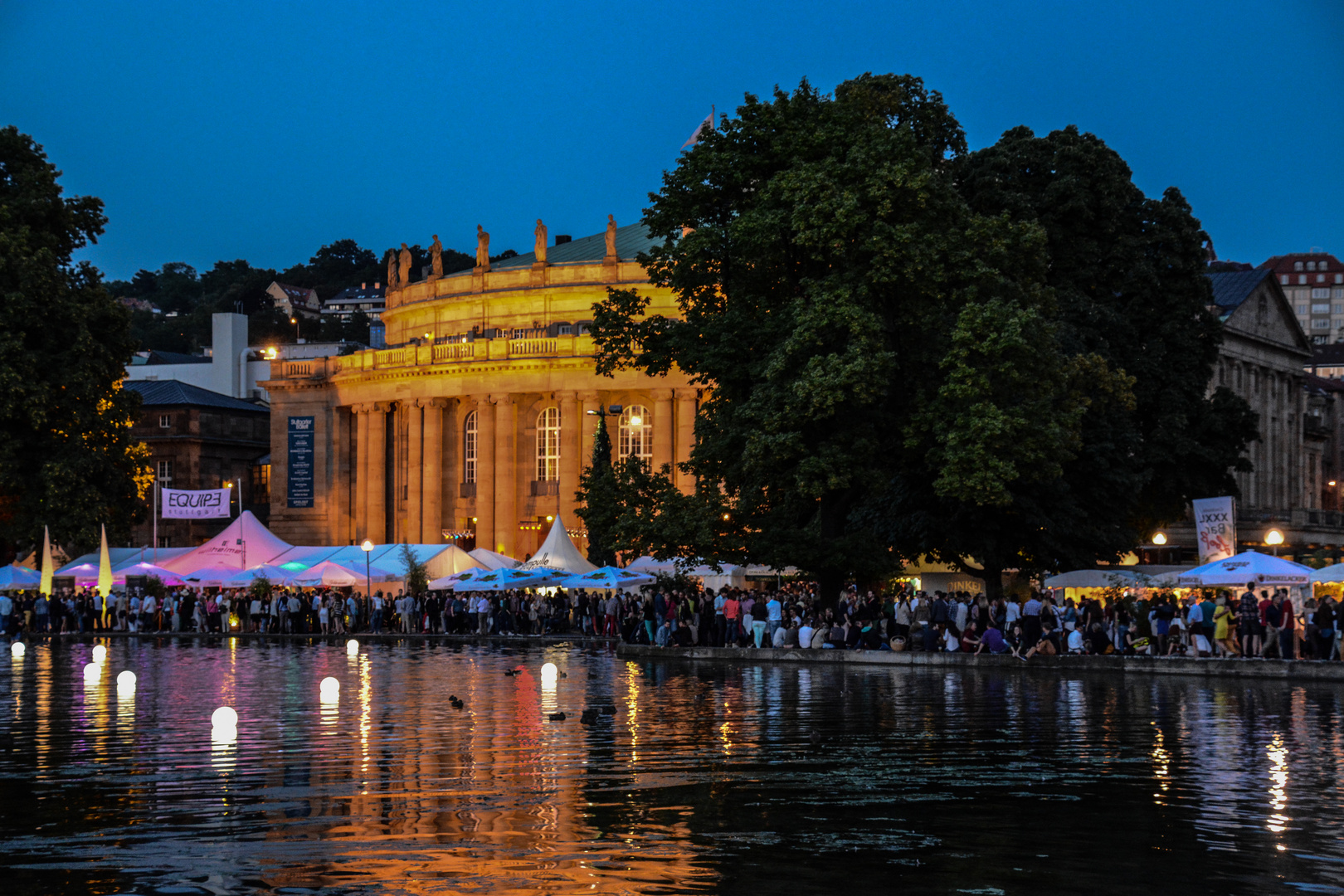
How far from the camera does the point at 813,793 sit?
13.7 meters

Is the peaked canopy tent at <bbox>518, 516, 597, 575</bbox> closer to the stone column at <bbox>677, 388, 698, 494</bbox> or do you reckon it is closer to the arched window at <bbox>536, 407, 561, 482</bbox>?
the stone column at <bbox>677, 388, 698, 494</bbox>

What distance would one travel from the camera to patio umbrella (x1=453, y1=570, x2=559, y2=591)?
4906cm

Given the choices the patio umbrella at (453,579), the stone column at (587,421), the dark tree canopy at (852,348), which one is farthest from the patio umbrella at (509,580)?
the stone column at (587,421)

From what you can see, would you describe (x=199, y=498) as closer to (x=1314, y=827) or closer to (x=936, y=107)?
(x=936, y=107)

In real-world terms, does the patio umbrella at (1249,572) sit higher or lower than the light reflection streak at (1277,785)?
higher

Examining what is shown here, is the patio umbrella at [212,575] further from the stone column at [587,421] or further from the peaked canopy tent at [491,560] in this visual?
the stone column at [587,421]

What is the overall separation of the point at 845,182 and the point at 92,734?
2383 cm

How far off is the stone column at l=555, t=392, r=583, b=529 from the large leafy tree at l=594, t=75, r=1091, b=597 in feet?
129

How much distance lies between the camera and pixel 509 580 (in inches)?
1954

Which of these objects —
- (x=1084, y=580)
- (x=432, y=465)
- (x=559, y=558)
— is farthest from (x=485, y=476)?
(x=1084, y=580)

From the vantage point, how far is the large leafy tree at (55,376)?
58219 mm

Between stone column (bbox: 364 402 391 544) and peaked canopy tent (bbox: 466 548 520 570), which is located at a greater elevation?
stone column (bbox: 364 402 391 544)

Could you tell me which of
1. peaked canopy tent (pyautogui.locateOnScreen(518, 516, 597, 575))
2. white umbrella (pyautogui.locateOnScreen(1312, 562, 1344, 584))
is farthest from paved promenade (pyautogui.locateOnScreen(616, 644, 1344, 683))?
peaked canopy tent (pyautogui.locateOnScreen(518, 516, 597, 575))

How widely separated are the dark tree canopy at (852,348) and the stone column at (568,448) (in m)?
36.8
